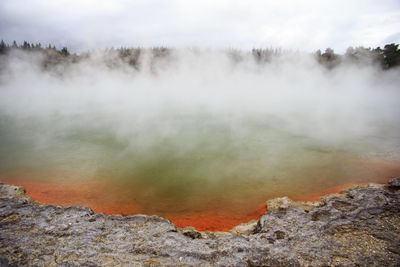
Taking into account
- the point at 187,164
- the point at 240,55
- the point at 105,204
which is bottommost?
the point at 105,204

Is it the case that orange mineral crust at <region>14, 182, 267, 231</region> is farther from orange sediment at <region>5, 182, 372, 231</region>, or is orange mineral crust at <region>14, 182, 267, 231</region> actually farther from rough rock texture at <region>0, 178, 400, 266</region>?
rough rock texture at <region>0, 178, 400, 266</region>

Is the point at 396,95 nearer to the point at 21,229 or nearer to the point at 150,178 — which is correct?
the point at 150,178

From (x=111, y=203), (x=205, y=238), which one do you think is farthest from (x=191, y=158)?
(x=205, y=238)

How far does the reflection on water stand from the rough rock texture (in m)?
0.63

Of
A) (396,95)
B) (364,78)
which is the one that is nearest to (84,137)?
(396,95)

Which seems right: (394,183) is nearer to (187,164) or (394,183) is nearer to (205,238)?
(205,238)

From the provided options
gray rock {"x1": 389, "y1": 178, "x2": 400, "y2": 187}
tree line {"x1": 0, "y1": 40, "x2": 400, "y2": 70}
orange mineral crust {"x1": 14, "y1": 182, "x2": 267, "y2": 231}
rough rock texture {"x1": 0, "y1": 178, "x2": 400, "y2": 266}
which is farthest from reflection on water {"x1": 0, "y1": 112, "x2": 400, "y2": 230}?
tree line {"x1": 0, "y1": 40, "x2": 400, "y2": 70}

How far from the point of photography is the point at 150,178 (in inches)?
151

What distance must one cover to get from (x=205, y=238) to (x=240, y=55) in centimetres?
2085

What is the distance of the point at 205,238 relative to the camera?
2314 millimetres

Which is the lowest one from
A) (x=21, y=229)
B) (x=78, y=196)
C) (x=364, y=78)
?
(x=78, y=196)

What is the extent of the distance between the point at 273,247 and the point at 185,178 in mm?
2025

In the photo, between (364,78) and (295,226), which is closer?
(295,226)

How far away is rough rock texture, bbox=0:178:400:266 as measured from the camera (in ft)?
6.16
